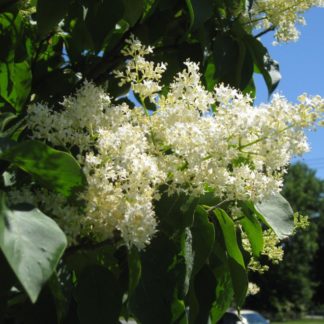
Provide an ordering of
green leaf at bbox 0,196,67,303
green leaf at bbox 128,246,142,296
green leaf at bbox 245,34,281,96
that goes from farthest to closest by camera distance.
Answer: green leaf at bbox 245,34,281,96, green leaf at bbox 128,246,142,296, green leaf at bbox 0,196,67,303

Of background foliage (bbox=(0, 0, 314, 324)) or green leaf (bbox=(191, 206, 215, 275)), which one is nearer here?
background foliage (bbox=(0, 0, 314, 324))

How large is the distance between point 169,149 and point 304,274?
41.1 m

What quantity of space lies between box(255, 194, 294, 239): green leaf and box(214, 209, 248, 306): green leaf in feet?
0.30

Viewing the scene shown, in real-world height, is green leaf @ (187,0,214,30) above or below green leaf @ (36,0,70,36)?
above

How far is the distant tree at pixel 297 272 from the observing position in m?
38.4

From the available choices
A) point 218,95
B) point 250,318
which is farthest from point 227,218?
point 250,318

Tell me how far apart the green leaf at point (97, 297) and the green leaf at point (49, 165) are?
193 millimetres

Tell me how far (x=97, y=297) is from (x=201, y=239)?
9.5 inches

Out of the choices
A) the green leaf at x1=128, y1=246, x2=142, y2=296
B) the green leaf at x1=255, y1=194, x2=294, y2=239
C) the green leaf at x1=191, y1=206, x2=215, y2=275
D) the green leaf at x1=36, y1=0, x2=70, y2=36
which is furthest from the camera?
the green leaf at x1=36, y1=0, x2=70, y2=36

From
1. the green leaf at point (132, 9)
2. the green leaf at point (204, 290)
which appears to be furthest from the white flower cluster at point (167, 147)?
the green leaf at point (132, 9)

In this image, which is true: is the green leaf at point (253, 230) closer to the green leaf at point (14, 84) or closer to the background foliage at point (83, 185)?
the background foliage at point (83, 185)

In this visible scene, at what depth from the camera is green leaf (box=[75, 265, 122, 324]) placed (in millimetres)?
1104

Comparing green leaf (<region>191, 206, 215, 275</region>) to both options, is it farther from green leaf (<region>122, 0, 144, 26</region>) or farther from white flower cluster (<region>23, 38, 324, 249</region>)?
green leaf (<region>122, 0, 144, 26</region>)

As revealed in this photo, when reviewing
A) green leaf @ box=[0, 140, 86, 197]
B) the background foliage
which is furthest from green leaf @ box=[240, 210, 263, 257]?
green leaf @ box=[0, 140, 86, 197]
